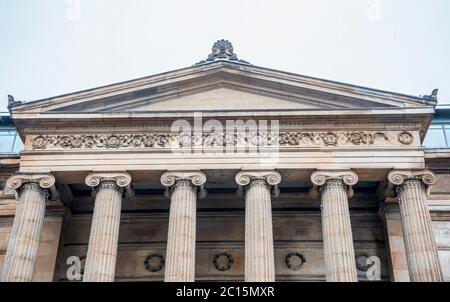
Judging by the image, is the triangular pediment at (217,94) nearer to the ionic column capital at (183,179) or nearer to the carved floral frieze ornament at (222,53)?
the carved floral frieze ornament at (222,53)

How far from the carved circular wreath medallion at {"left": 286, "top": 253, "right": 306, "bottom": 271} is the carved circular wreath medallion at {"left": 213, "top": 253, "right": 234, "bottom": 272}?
2.74 metres

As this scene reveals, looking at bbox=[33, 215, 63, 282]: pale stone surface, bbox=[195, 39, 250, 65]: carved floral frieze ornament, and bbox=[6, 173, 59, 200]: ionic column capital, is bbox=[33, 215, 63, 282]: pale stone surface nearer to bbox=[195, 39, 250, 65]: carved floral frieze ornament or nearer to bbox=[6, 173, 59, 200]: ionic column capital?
bbox=[6, 173, 59, 200]: ionic column capital

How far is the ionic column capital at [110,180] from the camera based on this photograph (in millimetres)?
27828

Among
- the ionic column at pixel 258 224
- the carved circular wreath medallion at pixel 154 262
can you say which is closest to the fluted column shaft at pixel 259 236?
the ionic column at pixel 258 224

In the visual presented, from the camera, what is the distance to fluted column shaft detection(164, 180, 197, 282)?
25500 millimetres

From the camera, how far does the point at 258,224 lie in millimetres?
Result: 26375

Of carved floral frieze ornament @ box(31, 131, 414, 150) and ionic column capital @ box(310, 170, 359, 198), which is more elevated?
carved floral frieze ornament @ box(31, 131, 414, 150)

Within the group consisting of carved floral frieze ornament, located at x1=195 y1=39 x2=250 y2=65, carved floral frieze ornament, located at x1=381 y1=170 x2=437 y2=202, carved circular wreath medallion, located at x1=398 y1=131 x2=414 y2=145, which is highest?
carved floral frieze ornament, located at x1=195 y1=39 x2=250 y2=65

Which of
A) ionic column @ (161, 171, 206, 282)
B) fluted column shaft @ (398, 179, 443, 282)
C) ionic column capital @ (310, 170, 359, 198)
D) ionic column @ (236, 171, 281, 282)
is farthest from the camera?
ionic column capital @ (310, 170, 359, 198)

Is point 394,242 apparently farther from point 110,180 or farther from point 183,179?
point 110,180

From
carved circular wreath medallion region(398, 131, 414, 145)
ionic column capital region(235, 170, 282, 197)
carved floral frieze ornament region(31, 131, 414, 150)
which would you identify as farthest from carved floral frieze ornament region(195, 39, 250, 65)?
carved circular wreath medallion region(398, 131, 414, 145)

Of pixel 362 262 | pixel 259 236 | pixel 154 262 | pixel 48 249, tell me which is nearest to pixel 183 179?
pixel 259 236
